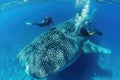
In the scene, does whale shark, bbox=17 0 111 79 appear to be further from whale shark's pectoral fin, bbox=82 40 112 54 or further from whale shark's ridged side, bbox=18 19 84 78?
whale shark's pectoral fin, bbox=82 40 112 54

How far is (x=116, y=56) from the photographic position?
17047 mm

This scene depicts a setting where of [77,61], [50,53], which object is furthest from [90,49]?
[50,53]

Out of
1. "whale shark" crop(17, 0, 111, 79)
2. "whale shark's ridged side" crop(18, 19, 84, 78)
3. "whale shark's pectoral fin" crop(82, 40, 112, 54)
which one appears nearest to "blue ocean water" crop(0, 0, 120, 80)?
"whale shark's pectoral fin" crop(82, 40, 112, 54)

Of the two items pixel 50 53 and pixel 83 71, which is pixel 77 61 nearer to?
pixel 83 71

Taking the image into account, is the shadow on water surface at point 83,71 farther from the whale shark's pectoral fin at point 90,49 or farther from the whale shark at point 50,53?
the whale shark at point 50,53

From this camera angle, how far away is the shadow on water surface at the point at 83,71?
14177mm

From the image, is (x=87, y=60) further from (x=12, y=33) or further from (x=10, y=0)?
(x=10, y=0)

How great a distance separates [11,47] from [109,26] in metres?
11.1

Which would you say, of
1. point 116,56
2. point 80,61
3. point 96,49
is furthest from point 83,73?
point 116,56

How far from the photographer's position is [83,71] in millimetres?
14891

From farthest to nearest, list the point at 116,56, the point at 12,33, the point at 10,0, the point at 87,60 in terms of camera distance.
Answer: the point at 10,0 → the point at 12,33 → the point at 116,56 → the point at 87,60

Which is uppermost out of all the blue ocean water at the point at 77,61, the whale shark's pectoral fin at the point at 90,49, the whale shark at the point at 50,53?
the whale shark at the point at 50,53

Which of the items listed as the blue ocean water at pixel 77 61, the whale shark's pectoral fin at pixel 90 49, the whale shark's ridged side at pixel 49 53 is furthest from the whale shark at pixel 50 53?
the blue ocean water at pixel 77 61

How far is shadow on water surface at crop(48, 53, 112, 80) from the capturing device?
46.5ft
